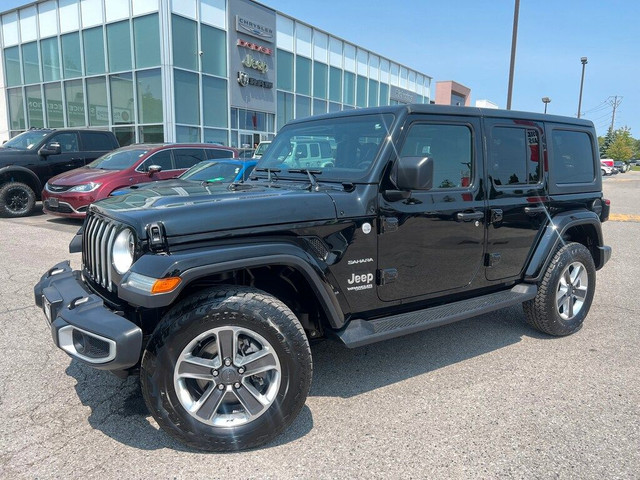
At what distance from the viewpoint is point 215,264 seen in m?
2.46

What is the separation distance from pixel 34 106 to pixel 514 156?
973 inches

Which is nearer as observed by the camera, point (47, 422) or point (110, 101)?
point (47, 422)

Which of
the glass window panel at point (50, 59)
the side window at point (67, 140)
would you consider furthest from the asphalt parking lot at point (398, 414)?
the glass window panel at point (50, 59)

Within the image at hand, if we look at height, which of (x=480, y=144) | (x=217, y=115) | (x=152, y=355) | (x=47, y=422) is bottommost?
(x=47, y=422)

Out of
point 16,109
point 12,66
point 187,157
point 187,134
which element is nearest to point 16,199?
point 187,157

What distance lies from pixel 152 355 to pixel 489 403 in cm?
214

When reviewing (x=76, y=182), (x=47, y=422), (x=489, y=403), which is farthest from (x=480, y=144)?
(x=76, y=182)

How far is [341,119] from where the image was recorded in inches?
144

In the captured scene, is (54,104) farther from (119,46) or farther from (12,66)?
(119,46)

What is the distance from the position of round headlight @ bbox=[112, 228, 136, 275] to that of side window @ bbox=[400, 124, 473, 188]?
186 centimetres

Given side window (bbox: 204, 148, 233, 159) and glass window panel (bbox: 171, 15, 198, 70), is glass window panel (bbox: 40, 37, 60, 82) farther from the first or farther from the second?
side window (bbox: 204, 148, 233, 159)

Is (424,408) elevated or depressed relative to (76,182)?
depressed

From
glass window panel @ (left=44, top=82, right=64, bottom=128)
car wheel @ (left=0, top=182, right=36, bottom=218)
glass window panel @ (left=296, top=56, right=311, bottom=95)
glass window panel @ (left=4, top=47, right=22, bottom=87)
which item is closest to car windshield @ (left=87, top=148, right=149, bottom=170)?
car wheel @ (left=0, top=182, right=36, bottom=218)

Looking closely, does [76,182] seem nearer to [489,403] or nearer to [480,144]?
[480,144]
